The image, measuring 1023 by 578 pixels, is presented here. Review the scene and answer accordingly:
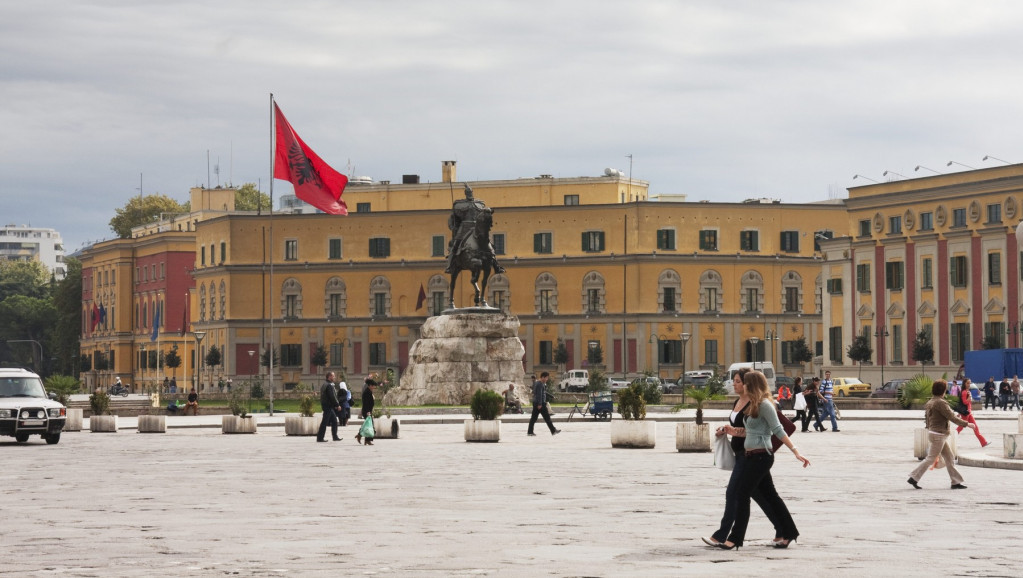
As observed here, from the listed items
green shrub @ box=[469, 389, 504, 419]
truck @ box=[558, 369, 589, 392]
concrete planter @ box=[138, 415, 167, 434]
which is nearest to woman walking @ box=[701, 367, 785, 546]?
green shrub @ box=[469, 389, 504, 419]

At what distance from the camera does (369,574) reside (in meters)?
11.3

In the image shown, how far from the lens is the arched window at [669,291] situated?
311 feet

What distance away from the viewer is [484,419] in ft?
111

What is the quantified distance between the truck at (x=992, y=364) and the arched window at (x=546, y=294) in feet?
101

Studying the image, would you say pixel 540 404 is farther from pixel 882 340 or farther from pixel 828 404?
pixel 882 340

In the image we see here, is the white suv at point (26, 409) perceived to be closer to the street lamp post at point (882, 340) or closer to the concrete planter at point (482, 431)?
the concrete planter at point (482, 431)

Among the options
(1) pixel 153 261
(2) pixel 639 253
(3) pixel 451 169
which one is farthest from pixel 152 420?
(1) pixel 153 261

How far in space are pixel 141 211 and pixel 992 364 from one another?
79.9 meters

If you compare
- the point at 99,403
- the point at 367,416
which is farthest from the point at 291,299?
the point at 367,416

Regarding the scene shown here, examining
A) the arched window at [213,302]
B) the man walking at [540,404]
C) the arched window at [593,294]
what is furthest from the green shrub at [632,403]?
the arched window at [213,302]

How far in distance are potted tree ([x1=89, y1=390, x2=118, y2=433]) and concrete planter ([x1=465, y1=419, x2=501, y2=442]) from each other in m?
11.7

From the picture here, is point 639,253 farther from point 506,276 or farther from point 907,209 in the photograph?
point 907,209

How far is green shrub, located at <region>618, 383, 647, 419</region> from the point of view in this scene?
2994 centimetres

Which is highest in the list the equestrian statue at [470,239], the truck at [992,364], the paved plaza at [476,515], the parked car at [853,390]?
the equestrian statue at [470,239]
